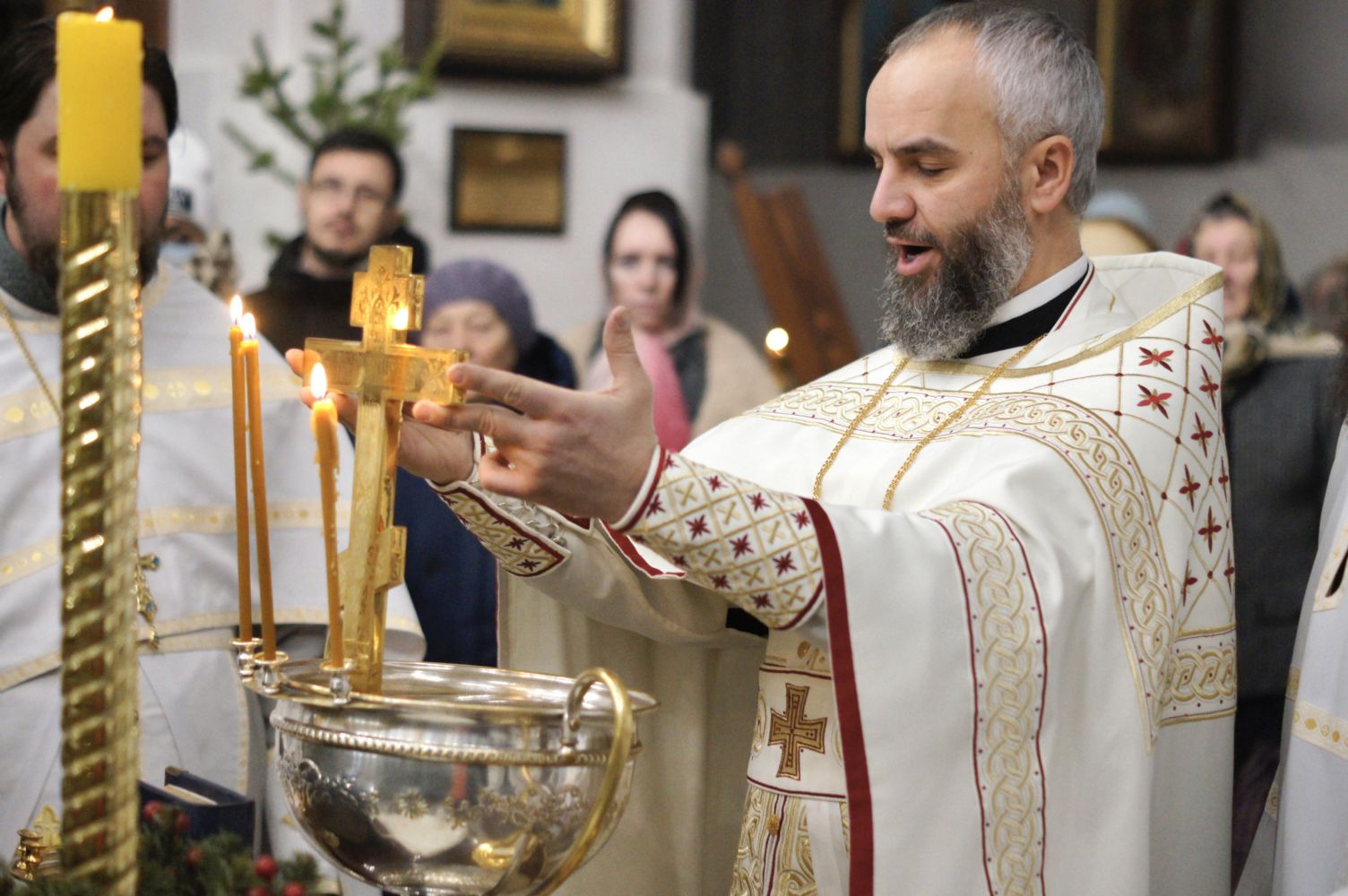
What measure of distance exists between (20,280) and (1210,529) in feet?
6.56

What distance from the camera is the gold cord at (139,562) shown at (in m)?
2.86

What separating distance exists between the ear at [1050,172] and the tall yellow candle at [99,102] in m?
1.51

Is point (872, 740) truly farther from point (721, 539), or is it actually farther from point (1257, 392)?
point (1257, 392)

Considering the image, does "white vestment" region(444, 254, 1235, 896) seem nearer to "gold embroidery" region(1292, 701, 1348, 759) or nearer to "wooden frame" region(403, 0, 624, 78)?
"gold embroidery" region(1292, 701, 1348, 759)

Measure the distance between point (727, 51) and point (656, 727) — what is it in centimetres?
708

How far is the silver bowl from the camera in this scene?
1.63 metres

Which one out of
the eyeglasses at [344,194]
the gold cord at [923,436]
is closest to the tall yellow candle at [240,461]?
the gold cord at [923,436]

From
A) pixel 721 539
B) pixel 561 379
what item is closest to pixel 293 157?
pixel 561 379

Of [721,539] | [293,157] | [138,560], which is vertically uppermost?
[293,157]

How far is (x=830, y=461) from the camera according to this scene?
2.62 m

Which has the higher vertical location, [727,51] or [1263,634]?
[727,51]

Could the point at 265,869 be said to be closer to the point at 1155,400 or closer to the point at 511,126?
the point at 1155,400

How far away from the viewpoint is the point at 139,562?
9.43 feet

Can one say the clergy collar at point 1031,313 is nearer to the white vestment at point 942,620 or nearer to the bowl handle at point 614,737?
the white vestment at point 942,620
